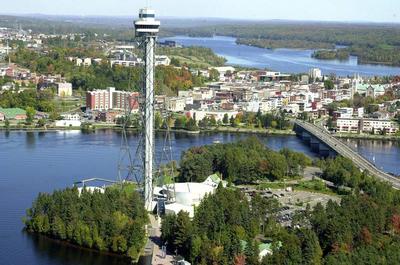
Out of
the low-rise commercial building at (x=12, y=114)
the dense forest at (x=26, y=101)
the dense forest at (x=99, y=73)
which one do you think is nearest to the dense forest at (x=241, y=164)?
the low-rise commercial building at (x=12, y=114)

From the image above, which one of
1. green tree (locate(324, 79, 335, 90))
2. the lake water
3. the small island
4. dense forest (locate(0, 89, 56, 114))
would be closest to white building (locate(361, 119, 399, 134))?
the lake water

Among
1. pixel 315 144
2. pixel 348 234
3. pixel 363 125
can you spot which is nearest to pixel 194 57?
pixel 363 125

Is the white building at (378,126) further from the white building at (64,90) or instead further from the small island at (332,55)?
the small island at (332,55)

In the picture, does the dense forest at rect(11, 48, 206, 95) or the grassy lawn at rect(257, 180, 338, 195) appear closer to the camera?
the grassy lawn at rect(257, 180, 338, 195)

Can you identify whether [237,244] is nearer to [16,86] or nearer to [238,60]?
[16,86]

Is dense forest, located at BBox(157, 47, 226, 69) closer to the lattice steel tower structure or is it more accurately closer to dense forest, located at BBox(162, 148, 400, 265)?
the lattice steel tower structure

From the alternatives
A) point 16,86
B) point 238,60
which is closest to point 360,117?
point 16,86

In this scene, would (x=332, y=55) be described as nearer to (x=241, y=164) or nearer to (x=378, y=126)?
(x=378, y=126)
